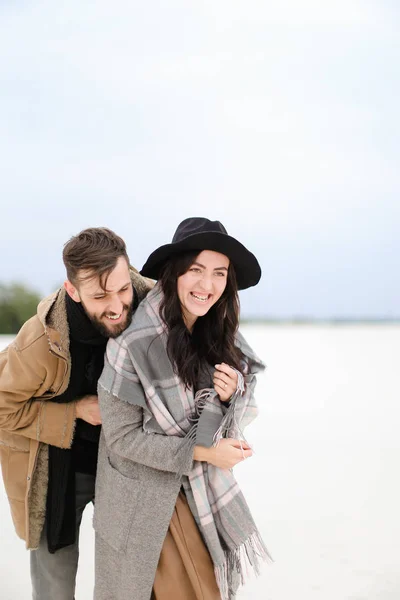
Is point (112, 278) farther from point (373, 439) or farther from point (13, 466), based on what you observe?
point (373, 439)

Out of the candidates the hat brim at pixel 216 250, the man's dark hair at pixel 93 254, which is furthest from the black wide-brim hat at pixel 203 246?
the man's dark hair at pixel 93 254

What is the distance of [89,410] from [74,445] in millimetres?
200

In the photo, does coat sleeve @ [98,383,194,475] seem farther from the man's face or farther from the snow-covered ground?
the snow-covered ground

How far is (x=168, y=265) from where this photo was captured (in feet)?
6.64

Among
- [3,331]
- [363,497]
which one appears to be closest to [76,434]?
[363,497]

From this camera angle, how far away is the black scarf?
80.6 inches

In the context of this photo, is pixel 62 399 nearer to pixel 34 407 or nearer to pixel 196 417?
pixel 34 407

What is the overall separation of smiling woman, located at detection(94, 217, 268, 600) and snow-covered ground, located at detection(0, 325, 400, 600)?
1220mm

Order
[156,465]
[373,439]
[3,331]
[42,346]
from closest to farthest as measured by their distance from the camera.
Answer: [156,465], [42,346], [373,439], [3,331]

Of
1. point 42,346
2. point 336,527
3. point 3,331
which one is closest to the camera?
point 42,346

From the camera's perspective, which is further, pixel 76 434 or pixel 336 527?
pixel 336 527

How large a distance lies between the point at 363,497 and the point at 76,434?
2589 millimetres

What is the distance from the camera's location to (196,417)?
77.6 inches

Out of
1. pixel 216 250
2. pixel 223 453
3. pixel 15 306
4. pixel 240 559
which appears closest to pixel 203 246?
pixel 216 250
